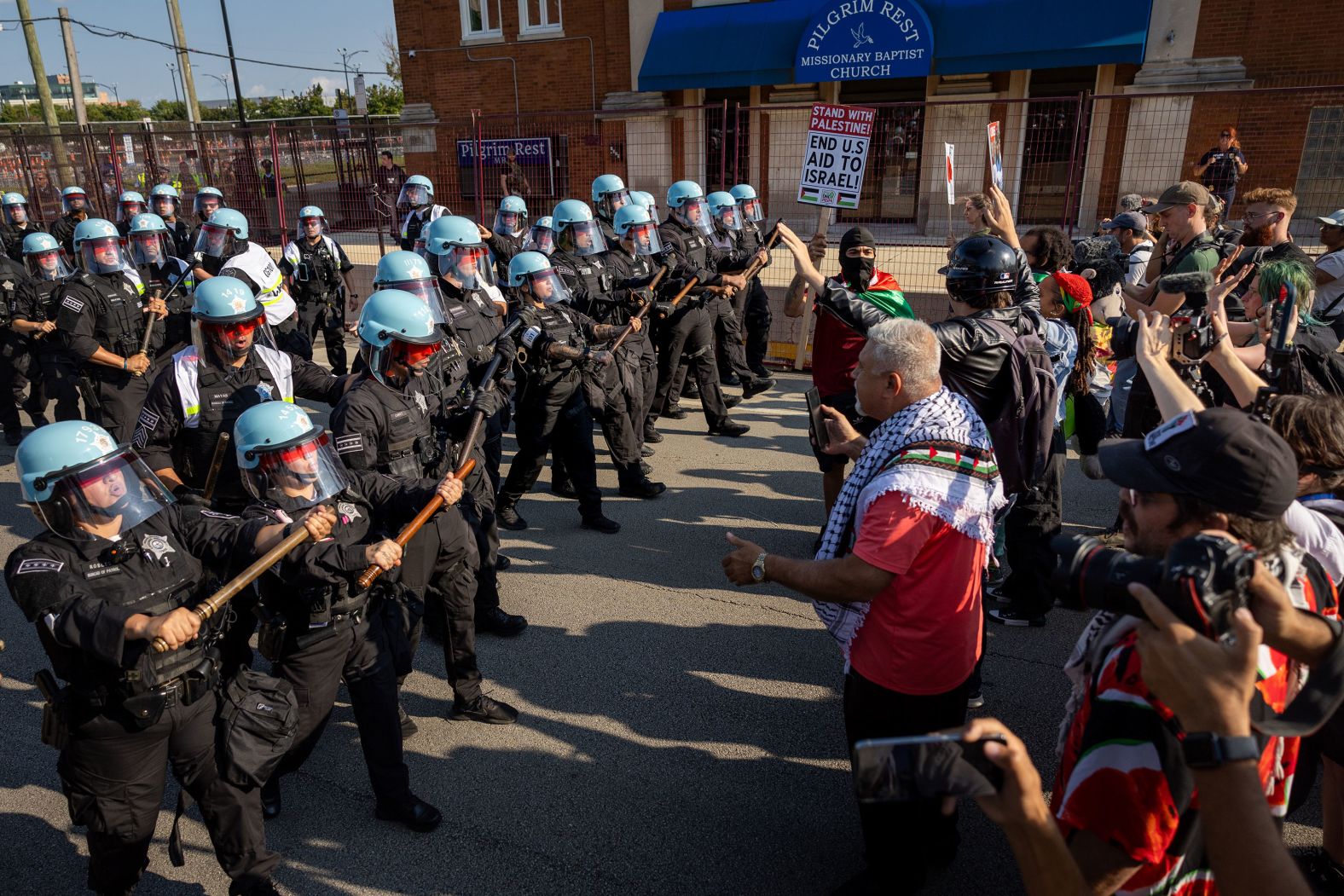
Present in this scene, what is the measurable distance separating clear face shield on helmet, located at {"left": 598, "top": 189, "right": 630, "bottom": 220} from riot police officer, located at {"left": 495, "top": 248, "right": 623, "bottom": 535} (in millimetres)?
2517

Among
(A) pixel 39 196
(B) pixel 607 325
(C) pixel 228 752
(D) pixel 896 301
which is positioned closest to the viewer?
(C) pixel 228 752

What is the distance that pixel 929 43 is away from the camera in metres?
15.6

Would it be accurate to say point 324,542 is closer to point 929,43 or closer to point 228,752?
point 228,752

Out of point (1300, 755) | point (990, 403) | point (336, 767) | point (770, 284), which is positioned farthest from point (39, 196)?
point (1300, 755)

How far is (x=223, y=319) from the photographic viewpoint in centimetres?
433

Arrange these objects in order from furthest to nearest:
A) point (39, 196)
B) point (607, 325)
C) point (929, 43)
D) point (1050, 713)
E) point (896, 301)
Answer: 1. point (39, 196)
2. point (929, 43)
3. point (607, 325)
4. point (896, 301)
5. point (1050, 713)

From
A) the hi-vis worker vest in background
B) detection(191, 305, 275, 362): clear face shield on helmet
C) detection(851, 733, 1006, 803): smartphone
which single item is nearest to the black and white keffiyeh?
detection(851, 733, 1006, 803): smartphone

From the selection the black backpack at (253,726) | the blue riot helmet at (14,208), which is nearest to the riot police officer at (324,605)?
the black backpack at (253,726)

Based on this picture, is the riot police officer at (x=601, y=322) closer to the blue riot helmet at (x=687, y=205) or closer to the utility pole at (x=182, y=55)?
the blue riot helmet at (x=687, y=205)

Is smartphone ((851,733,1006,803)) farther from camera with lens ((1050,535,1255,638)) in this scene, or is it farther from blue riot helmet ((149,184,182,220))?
blue riot helmet ((149,184,182,220))

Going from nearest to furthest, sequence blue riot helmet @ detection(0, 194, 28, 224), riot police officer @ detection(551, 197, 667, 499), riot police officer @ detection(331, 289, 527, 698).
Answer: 1. riot police officer @ detection(331, 289, 527, 698)
2. riot police officer @ detection(551, 197, 667, 499)
3. blue riot helmet @ detection(0, 194, 28, 224)

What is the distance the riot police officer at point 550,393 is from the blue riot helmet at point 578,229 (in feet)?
3.89

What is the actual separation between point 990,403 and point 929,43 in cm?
1398

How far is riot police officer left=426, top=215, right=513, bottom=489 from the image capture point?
6.16 meters
